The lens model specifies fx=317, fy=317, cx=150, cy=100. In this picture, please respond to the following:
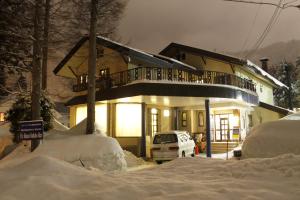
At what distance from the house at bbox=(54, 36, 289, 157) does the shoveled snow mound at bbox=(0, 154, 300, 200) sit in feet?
31.0

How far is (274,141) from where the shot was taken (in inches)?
479

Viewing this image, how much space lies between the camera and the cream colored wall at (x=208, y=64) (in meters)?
27.5

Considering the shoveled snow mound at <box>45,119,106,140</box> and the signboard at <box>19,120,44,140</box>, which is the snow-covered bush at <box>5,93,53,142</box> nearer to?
the shoveled snow mound at <box>45,119,106,140</box>

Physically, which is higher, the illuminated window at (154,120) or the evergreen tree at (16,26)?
the evergreen tree at (16,26)

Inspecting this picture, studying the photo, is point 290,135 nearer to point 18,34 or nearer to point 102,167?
point 102,167

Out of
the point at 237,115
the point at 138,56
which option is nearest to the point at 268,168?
the point at 138,56

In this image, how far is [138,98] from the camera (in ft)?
67.7

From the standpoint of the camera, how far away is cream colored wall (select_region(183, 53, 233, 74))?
1084 inches

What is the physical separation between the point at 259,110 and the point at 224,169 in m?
24.2

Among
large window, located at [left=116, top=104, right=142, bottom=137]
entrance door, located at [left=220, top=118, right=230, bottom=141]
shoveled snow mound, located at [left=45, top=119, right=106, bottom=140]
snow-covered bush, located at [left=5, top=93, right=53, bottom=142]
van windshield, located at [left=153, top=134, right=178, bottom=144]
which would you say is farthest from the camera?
entrance door, located at [left=220, top=118, right=230, bottom=141]

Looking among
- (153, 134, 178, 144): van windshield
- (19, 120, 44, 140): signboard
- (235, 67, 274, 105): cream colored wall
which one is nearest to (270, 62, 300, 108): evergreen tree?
(235, 67, 274, 105): cream colored wall

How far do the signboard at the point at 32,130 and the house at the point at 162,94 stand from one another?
917 cm

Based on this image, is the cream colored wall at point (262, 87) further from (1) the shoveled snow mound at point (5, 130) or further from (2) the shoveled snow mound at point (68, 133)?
(1) the shoveled snow mound at point (5, 130)

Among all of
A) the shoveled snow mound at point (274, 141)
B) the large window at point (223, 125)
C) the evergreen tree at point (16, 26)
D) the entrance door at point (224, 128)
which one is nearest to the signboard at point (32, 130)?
the evergreen tree at point (16, 26)
